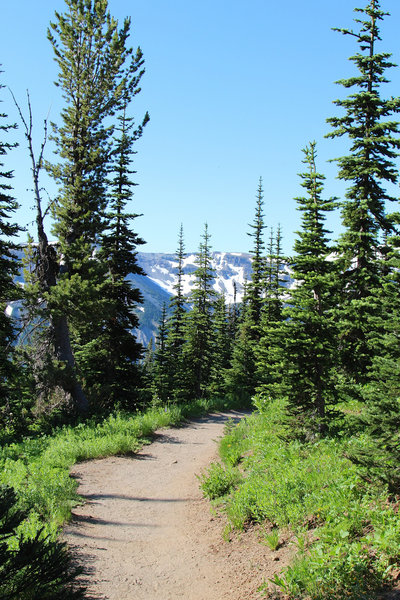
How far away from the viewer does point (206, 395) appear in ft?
112

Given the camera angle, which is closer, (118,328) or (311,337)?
(311,337)

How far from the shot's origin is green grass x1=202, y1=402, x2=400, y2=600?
445 cm

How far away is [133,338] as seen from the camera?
2128cm

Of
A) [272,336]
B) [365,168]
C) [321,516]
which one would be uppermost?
[365,168]

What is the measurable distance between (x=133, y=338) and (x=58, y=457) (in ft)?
38.5

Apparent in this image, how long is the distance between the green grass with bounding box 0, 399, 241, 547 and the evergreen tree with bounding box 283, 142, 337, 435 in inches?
211

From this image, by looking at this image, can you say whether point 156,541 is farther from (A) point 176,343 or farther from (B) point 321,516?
(A) point 176,343

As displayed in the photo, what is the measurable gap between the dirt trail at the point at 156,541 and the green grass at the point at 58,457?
1.29 feet

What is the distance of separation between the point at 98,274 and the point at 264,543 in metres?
12.8

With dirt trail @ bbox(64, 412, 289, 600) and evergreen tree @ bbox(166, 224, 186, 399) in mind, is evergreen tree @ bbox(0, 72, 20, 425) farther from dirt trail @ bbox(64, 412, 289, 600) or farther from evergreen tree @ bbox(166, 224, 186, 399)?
evergreen tree @ bbox(166, 224, 186, 399)

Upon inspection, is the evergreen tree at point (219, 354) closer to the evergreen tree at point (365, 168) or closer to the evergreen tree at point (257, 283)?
the evergreen tree at point (257, 283)

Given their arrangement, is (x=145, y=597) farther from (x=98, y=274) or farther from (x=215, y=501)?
(x=98, y=274)

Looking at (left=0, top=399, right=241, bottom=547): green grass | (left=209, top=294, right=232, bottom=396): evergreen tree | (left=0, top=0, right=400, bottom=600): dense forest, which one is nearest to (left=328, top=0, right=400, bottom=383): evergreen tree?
(left=0, top=0, right=400, bottom=600): dense forest

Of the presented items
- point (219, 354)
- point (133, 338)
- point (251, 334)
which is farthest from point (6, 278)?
point (219, 354)
